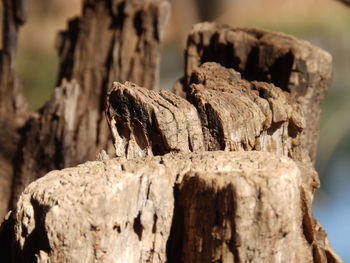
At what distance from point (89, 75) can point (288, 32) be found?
2.83 meters

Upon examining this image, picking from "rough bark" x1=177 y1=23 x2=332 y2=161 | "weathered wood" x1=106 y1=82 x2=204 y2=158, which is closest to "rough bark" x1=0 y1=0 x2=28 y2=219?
"rough bark" x1=177 y1=23 x2=332 y2=161

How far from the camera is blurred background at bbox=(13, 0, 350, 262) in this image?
14.6ft

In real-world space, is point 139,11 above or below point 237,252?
above

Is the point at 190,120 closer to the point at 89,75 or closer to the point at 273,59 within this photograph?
the point at 273,59

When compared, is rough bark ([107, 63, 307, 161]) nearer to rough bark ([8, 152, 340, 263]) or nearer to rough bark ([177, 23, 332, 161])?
rough bark ([8, 152, 340, 263])

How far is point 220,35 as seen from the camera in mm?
A: 1668

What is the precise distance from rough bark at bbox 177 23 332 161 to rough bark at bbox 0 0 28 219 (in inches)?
26.4

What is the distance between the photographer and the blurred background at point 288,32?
14.6 feet

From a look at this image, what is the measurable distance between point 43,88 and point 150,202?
3.98 m

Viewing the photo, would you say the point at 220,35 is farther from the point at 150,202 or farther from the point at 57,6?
the point at 57,6

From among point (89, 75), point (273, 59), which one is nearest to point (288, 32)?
point (89, 75)

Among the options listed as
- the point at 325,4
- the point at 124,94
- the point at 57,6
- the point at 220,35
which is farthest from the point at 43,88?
the point at 124,94

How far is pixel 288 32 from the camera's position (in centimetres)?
491

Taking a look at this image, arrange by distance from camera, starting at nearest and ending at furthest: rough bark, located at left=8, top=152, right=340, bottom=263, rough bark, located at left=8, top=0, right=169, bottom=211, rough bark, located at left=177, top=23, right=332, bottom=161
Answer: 1. rough bark, located at left=8, top=152, right=340, bottom=263
2. rough bark, located at left=177, top=23, right=332, bottom=161
3. rough bark, located at left=8, top=0, right=169, bottom=211
